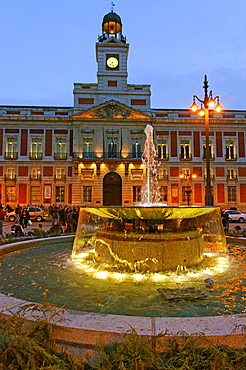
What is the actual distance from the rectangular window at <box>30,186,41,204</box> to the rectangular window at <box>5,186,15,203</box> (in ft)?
6.15

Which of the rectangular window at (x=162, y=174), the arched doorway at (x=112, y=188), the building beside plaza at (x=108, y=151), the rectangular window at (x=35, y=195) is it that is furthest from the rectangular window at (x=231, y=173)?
the rectangular window at (x=35, y=195)

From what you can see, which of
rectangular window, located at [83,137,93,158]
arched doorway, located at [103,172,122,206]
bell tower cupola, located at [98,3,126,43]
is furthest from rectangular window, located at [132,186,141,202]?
bell tower cupola, located at [98,3,126,43]

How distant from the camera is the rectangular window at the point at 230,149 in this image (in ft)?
103

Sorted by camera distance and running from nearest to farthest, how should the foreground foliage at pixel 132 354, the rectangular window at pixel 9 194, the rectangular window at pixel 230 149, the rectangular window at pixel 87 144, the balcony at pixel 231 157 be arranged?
the foreground foliage at pixel 132 354
the rectangular window at pixel 9 194
the rectangular window at pixel 87 144
the balcony at pixel 231 157
the rectangular window at pixel 230 149

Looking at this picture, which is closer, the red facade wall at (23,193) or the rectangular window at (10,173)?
the red facade wall at (23,193)

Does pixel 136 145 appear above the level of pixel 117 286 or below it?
above

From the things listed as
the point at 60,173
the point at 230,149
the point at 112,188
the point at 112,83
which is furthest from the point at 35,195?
the point at 230,149

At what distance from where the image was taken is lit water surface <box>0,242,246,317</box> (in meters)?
3.26

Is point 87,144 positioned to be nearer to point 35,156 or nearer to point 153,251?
point 35,156

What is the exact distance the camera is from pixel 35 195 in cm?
2955

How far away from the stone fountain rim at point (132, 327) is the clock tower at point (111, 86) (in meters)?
29.9

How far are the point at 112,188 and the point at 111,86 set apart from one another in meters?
11.8

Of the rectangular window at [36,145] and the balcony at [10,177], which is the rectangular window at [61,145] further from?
the balcony at [10,177]

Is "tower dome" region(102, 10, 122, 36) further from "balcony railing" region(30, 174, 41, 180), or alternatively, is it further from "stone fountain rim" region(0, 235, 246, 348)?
"stone fountain rim" region(0, 235, 246, 348)
